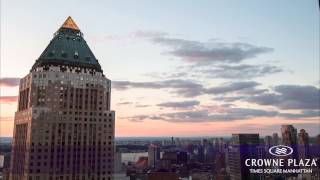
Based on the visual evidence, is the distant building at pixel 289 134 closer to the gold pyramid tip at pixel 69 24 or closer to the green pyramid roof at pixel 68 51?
the green pyramid roof at pixel 68 51

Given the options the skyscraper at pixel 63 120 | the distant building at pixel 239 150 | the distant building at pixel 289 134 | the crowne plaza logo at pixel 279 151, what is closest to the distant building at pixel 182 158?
the distant building at pixel 239 150

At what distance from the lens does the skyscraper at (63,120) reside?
61844mm

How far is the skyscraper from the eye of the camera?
61844 millimetres

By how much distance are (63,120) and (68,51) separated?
14.5 m

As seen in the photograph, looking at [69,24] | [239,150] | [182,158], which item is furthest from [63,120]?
[182,158]

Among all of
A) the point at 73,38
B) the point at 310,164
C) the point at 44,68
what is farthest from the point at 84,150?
the point at 310,164

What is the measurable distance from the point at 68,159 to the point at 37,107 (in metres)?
11.2

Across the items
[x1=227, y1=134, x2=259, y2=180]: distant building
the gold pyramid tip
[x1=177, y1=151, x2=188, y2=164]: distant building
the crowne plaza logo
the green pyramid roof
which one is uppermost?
the gold pyramid tip

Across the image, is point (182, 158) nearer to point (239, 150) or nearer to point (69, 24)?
point (239, 150)

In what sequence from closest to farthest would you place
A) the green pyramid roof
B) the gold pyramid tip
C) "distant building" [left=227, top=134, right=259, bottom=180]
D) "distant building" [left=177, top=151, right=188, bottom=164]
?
the green pyramid roof
the gold pyramid tip
"distant building" [left=227, top=134, right=259, bottom=180]
"distant building" [left=177, top=151, right=188, bottom=164]

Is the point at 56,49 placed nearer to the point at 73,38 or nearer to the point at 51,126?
the point at 73,38

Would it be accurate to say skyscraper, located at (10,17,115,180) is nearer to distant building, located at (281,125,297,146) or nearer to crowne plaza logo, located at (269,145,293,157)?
crowne plaza logo, located at (269,145,293,157)

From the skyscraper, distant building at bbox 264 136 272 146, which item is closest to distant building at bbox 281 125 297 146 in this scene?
distant building at bbox 264 136 272 146

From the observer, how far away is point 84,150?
65500 millimetres
